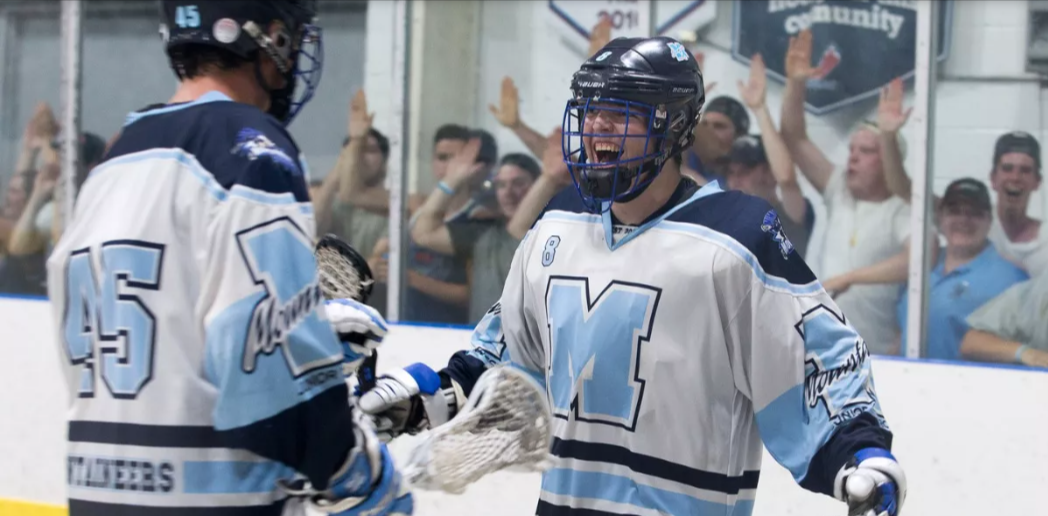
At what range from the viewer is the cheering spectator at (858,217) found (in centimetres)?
358

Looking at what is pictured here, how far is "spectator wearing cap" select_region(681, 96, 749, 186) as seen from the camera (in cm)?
380

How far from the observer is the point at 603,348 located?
1771mm

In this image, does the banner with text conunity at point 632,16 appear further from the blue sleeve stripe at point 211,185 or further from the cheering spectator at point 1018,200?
the blue sleeve stripe at point 211,185

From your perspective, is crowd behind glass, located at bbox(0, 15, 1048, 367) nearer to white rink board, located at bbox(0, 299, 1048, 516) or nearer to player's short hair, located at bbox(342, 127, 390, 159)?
player's short hair, located at bbox(342, 127, 390, 159)

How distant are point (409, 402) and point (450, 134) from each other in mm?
2364

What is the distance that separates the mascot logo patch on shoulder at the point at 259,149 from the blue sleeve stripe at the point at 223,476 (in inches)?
12.2

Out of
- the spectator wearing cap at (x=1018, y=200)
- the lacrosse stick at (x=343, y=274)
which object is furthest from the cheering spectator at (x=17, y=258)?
the spectator wearing cap at (x=1018, y=200)

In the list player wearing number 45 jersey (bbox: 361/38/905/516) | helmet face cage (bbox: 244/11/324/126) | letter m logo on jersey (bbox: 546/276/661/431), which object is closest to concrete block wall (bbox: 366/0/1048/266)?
player wearing number 45 jersey (bbox: 361/38/905/516)

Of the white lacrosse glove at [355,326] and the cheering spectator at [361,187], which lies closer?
the white lacrosse glove at [355,326]

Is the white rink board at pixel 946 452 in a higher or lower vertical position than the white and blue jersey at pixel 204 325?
lower

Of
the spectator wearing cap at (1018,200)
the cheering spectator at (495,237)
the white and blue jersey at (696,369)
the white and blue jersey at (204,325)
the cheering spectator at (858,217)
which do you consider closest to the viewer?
the white and blue jersey at (204,325)

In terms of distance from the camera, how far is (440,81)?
4195 millimetres

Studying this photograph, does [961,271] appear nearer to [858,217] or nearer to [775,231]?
[858,217]

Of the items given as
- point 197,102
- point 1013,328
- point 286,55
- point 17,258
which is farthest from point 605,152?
point 17,258
